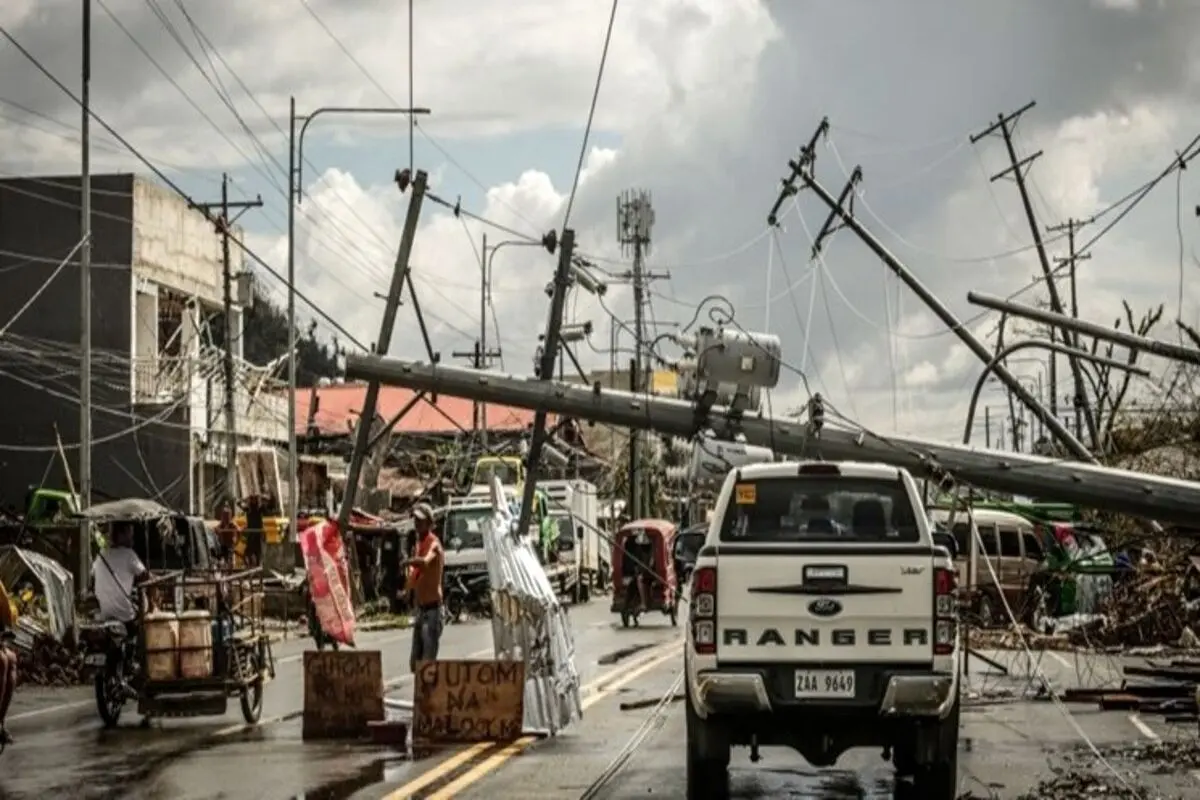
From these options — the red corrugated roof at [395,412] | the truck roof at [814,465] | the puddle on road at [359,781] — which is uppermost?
the red corrugated roof at [395,412]

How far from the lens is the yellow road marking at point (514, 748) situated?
13.7m

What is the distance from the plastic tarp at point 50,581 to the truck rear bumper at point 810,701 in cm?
1897

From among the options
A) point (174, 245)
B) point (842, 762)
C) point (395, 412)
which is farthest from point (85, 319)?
point (395, 412)

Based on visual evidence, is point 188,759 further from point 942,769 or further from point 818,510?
point 942,769

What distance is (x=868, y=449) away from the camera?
2241 centimetres

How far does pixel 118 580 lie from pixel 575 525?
126 feet

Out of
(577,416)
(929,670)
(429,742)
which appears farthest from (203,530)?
(929,670)

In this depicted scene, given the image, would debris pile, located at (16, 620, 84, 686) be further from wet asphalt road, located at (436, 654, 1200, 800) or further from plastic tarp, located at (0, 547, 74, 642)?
wet asphalt road, located at (436, 654, 1200, 800)

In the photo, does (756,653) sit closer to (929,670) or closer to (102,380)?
(929,670)

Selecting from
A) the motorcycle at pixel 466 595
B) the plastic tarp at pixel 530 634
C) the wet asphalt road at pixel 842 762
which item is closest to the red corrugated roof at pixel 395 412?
the motorcycle at pixel 466 595

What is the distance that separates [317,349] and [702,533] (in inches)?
4235

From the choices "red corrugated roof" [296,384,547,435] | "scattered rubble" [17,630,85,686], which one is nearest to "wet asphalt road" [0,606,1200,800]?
"scattered rubble" [17,630,85,686]

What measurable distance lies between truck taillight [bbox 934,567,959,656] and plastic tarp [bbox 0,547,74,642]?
19.7 m

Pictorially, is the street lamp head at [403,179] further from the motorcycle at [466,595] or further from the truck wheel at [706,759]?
the motorcycle at [466,595]
